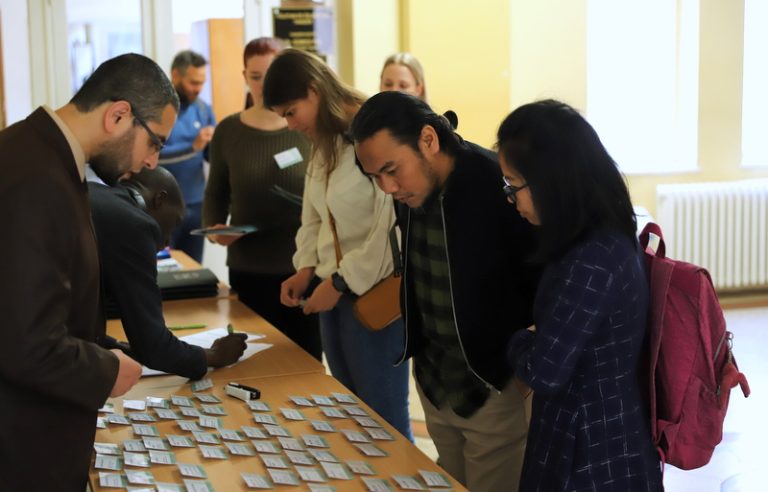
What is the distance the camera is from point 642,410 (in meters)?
1.99

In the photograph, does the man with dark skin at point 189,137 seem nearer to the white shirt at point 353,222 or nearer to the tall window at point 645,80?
the tall window at point 645,80

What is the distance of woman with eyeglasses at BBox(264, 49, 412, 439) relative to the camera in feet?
9.15

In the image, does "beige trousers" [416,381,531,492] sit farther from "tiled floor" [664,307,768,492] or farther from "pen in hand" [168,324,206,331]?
"tiled floor" [664,307,768,492]

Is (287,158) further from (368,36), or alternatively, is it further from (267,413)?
(368,36)

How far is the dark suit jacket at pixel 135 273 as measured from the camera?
240 centimetres

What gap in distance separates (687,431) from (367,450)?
680mm

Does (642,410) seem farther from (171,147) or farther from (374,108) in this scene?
(171,147)

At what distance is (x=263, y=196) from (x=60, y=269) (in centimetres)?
192

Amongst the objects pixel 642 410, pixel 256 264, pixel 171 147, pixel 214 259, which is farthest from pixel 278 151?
pixel 214 259

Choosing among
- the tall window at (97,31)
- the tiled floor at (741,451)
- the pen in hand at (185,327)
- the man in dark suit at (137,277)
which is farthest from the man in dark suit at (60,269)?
the tall window at (97,31)

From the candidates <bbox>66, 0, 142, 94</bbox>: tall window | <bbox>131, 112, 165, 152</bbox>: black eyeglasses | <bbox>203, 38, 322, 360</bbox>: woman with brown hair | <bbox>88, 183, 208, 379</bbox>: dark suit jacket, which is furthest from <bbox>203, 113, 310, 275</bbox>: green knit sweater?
<bbox>66, 0, 142, 94</bbox>: tall window

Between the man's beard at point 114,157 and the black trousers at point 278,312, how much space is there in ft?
5.74

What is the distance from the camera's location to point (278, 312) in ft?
11.7

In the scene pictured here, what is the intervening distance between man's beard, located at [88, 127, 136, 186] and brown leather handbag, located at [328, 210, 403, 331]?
1.03m
